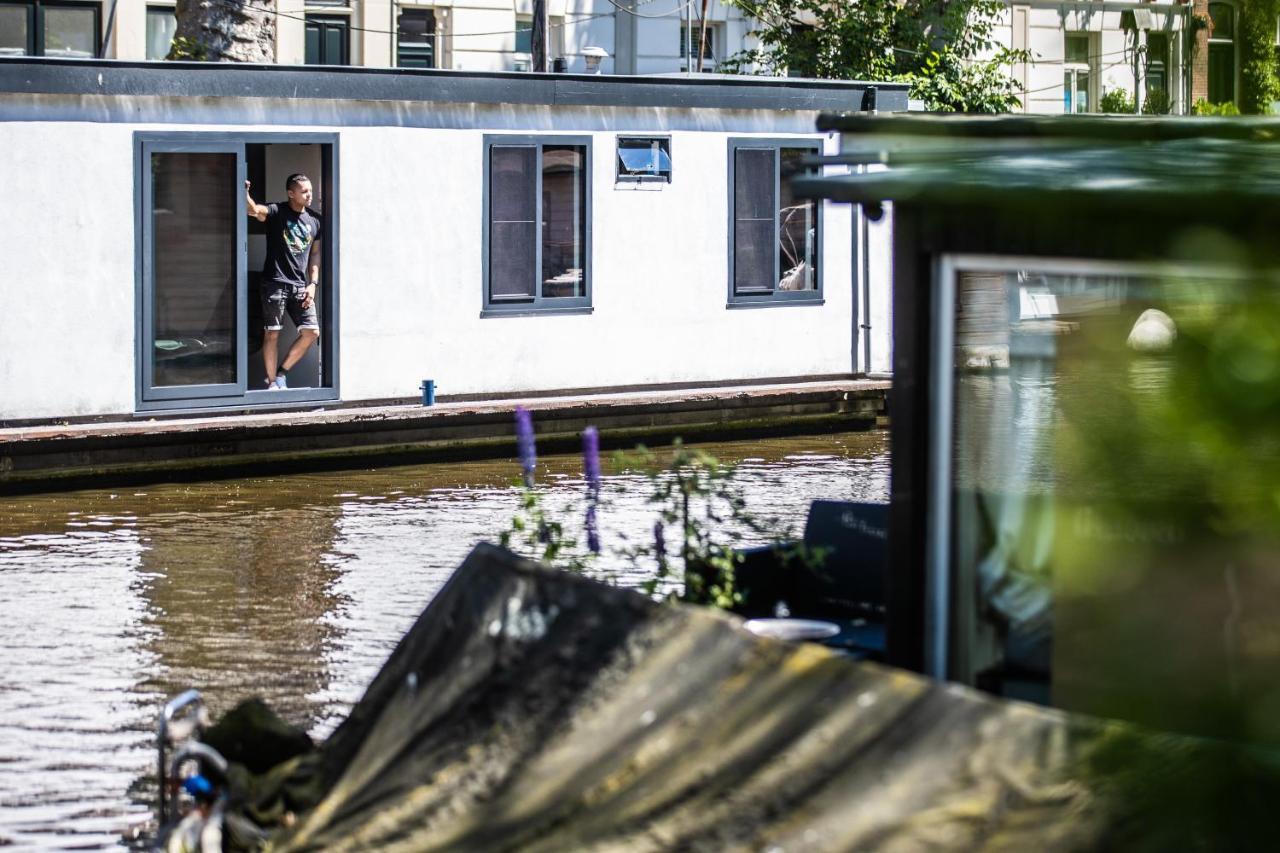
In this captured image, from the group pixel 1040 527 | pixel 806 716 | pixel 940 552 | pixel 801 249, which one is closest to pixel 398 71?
pixel 801 249

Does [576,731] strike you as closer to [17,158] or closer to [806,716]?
[806,716]

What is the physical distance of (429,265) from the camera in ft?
53.6

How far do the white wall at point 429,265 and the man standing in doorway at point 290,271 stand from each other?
267 mm

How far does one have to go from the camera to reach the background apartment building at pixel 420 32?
94.3 ft

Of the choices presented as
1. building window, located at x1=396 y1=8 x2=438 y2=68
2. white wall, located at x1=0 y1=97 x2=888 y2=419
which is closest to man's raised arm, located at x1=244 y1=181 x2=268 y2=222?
white wall, located at x1=0 y1=97 x2=888 y2=419

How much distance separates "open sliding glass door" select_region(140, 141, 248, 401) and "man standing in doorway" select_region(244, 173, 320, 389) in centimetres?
28

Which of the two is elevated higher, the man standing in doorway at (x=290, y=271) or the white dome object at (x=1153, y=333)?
the man standing in doorway at (x=290, y=271)

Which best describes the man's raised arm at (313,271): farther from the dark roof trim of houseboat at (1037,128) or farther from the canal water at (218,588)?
the dark roof trim of houseboat at (1037,128)

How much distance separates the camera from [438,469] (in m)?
16.0

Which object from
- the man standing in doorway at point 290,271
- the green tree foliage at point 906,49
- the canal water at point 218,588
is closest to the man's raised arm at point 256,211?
the man standing in doorway at point 290,271

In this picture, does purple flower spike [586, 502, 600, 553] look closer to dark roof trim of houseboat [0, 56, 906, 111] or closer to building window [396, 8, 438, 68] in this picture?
dark roof trim of houseboat [0, 56, 906, 111]

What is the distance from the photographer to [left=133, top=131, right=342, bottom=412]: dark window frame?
14.9 meters

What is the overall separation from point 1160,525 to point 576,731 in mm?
2811

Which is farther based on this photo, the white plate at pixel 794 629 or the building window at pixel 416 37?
the building window at pixel 416 37
